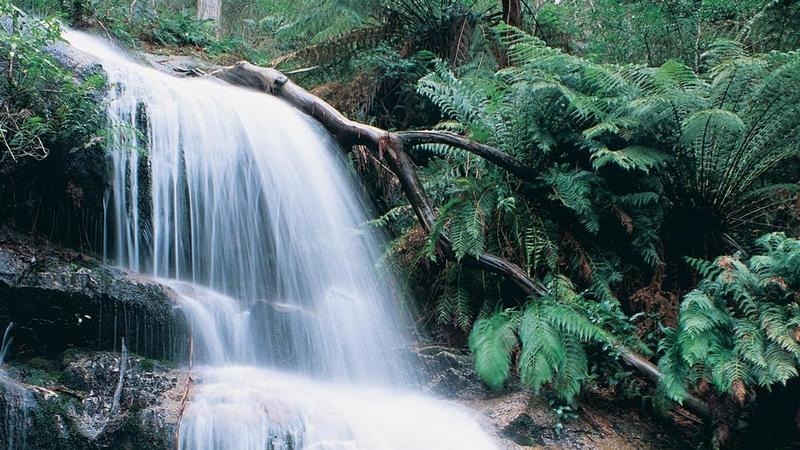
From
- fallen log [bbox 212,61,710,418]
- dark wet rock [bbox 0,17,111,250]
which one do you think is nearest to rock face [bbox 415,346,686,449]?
fallen log [bbox 212,61,710,418]

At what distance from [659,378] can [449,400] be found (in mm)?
1357

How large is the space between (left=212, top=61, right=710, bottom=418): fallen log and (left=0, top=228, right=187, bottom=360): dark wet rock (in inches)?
80.2

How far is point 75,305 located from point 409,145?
2.91 metres

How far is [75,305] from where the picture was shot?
3.78m

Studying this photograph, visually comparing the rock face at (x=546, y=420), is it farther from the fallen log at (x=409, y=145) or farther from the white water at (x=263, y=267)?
the fallen log at (x=409, y=145)

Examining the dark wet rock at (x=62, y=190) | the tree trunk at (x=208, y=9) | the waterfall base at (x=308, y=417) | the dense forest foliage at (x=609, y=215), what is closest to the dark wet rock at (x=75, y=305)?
the dark wet rock at (x=62, y=190)

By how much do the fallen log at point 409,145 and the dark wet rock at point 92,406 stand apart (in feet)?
7.63

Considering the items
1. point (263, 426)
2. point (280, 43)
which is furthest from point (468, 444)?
point (280, 43)

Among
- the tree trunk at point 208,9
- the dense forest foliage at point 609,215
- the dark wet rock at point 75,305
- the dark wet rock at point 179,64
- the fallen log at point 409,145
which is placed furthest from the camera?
the tree trunk at point 208,9

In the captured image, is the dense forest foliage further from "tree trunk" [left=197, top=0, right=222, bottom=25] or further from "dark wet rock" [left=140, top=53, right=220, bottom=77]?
"tree trunk" [left=197, top=0, right=222, bottom=25]

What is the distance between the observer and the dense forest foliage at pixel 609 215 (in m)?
3.77

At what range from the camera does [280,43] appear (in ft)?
34.8

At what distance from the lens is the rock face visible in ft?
12.8

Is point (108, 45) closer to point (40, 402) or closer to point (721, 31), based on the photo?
point (40, 402)
